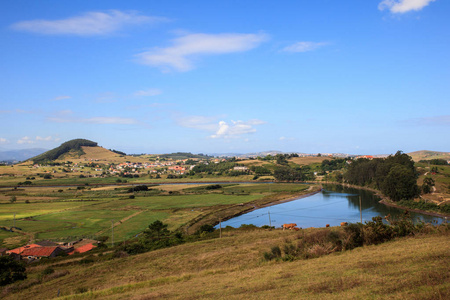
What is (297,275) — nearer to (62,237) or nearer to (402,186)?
(62,237)

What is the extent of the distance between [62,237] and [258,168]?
9382 centimetres

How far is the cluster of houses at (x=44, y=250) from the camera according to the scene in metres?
27.2

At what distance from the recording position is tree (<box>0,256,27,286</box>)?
19.3 metres

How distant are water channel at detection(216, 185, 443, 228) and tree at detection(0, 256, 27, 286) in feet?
85.5

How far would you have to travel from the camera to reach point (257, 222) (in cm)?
4353

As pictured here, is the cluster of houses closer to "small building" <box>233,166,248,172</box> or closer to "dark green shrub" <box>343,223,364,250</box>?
"dark green shrub" <box>343,223,364,250</box>

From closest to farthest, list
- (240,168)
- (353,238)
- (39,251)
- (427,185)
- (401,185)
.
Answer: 1. (353,238)
2. (39,251)
3. (401,185)
4. (427,185)
5. (240,168)

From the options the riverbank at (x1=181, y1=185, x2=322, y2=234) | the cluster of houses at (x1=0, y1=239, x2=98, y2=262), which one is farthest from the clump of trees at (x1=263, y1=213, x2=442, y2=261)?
the riverbank at (x1=181, y1=185, x2=322, y2=234)

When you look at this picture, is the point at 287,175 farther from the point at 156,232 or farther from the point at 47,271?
the point at 47,271

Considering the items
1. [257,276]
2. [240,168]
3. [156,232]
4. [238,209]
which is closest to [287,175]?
[240,168]

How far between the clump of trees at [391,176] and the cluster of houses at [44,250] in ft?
160

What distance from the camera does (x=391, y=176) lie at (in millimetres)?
54719

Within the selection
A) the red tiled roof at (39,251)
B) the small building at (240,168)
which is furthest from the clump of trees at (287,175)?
the red tiled roof at (39,251)

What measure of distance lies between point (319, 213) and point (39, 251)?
37.9 m
